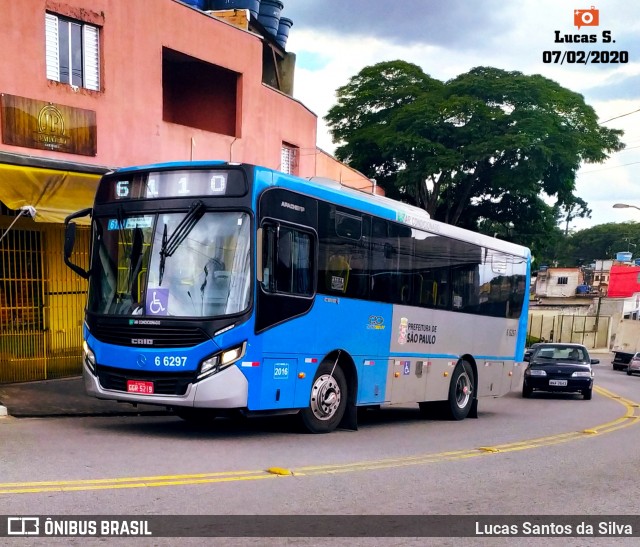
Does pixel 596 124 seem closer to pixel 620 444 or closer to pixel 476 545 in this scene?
pixel 620 444

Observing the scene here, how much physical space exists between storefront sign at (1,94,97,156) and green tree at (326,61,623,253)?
1873 centimetres

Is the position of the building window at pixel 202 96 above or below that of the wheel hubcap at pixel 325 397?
above

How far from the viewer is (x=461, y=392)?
14.6 meters

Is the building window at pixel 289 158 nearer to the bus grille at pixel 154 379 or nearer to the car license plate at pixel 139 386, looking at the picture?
the bus grille at pixel 154 379

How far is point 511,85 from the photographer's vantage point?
31.3m

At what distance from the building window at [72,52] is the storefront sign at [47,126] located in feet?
1.96

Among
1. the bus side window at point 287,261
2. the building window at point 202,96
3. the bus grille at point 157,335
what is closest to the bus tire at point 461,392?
the bus side window at point 287,261

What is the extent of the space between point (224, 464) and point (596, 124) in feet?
95.7

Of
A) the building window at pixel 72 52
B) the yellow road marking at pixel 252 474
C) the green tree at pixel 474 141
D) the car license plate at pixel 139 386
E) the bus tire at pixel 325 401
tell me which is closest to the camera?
the yellow road marking at pixel 252 474

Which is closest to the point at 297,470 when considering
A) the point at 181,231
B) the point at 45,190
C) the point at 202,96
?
the point at 181,231

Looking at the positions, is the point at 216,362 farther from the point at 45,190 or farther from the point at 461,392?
the point at 461,392

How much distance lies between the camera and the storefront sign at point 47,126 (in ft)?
42.8

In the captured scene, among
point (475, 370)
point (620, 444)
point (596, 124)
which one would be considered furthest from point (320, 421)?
point (596, 124)

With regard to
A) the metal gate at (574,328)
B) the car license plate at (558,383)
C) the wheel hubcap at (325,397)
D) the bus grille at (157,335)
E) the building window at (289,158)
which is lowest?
the metal gate at (574,328)
